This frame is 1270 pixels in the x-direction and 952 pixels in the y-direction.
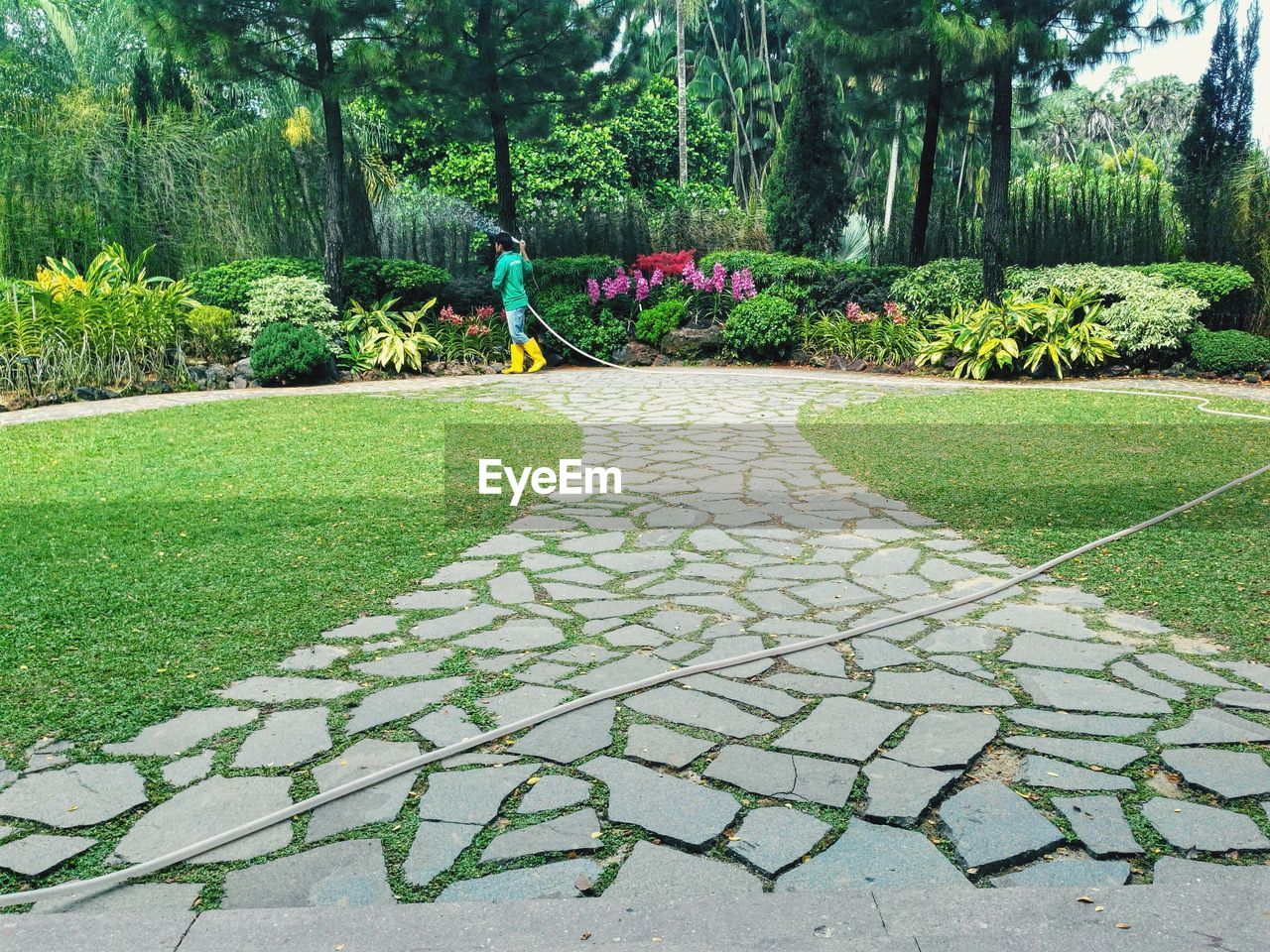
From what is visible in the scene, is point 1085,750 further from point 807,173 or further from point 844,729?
point 807,173

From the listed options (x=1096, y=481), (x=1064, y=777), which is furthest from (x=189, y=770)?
(x=1096, y=481)

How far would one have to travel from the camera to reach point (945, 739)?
2.89m

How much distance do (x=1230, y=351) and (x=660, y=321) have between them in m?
6.92

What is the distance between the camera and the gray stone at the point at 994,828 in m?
2.31

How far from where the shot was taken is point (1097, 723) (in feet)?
9.72

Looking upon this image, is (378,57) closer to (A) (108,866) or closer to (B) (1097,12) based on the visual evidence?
(B) (1097,12)

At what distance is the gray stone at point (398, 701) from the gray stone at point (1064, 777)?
168 cm

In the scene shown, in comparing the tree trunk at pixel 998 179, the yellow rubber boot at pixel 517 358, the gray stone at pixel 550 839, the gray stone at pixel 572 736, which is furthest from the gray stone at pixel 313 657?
the tree trunk at pixel 998 179

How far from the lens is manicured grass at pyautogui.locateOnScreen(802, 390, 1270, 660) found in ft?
13.9

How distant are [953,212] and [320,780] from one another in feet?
48.4

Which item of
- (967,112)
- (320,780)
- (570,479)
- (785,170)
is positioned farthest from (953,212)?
(320,780)

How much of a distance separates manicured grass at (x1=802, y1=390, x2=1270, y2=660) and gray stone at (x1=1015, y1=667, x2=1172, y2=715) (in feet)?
2.05

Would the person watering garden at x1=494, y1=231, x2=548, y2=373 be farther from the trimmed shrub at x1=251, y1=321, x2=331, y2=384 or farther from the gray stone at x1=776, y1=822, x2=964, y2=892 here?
the gray stone at x1=776, y1=822, x2=964, y2=892

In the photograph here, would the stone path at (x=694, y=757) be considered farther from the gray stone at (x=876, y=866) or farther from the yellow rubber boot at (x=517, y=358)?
the yellow rubber boot at (x=517, y=358)
